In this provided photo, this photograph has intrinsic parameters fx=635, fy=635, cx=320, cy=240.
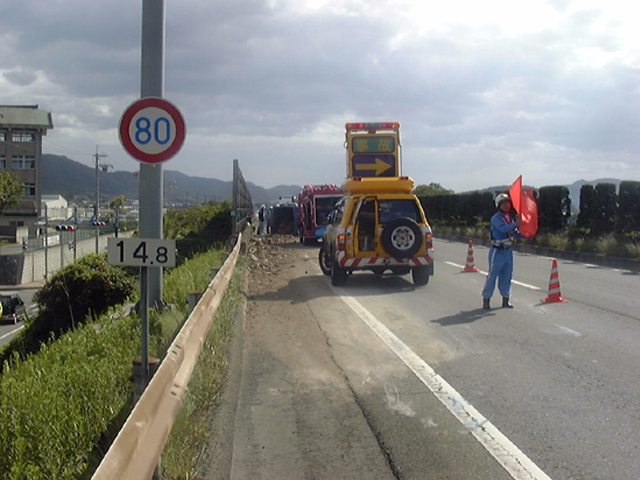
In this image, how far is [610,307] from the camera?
34.5 ft

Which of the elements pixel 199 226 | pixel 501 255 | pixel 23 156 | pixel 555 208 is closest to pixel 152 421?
pixel 501 255

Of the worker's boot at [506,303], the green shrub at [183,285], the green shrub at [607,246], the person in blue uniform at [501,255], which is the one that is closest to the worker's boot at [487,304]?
the person in blue uniform at [501,255]

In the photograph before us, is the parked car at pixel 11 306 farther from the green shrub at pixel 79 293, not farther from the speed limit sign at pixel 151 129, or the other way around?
the speed limit sign at pixel 151 129

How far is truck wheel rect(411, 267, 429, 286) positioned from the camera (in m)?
13.3

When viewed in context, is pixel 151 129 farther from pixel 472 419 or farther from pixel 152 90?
pixel 472 419

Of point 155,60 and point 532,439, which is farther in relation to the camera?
point 155,60

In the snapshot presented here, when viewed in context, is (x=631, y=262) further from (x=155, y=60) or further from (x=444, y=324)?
(x=155, y=60)

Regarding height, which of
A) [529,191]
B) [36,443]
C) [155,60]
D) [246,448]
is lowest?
[246,448]

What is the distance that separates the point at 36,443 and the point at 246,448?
4.83 feet

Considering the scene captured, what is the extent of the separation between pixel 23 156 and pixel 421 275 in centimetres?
7640

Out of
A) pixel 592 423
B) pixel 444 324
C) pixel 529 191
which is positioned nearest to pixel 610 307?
pixel 529 191

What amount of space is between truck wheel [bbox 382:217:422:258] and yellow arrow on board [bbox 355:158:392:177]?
8911mm

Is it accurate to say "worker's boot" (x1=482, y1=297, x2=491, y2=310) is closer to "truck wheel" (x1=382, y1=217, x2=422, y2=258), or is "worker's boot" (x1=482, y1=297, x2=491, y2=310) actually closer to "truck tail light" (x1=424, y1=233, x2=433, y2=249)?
"truck wheel" (x1=382, y1=217, x2=422, y2=258)

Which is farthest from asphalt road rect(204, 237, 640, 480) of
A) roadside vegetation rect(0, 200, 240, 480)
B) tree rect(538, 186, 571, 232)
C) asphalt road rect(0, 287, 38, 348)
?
asphalt road rect(0, 287, 38, 348)
